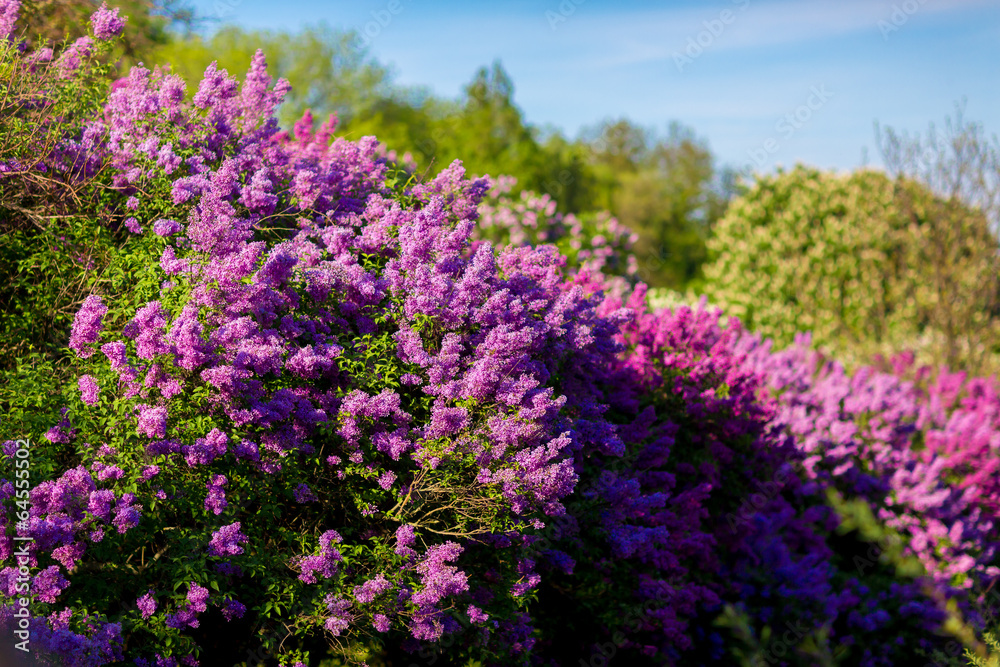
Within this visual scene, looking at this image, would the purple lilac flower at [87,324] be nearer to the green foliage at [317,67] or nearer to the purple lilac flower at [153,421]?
the purple lilac flower at [153,421]

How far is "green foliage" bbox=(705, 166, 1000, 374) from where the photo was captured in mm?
16969

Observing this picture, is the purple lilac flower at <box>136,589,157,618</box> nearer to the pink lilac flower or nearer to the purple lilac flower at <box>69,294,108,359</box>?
the pink lilac flower

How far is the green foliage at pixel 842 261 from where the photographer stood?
1697cm

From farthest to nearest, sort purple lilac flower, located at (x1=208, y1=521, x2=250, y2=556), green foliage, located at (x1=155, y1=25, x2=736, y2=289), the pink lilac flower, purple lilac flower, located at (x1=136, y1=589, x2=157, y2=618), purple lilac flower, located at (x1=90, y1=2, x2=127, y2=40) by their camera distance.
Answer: green foliage, located at (x1=155, y1=25, x2=736, y2=289)
purple lilac flower, located at (x1=90, y1=2, x2=127, y2=40)
the pink lilac flower
purple lilac flower, located at (x1=208, y1=521, x2=250, y2=556)
purple lilac flower, located at (x1=136, y1=589, x2=157, y2=618)

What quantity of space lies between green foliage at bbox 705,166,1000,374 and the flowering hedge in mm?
12175

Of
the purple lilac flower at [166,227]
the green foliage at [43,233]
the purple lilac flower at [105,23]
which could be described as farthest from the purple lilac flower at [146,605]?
the purple lilac flower at [105,23]

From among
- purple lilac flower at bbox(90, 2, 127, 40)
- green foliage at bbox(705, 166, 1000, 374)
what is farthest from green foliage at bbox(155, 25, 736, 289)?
purple lilac flower at bbox(90, 2, 127, 40)

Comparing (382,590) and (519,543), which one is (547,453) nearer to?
(519,543)

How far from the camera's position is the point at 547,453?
4828 mm

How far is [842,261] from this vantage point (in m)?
22.2

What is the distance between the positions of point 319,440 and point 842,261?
1990 cm

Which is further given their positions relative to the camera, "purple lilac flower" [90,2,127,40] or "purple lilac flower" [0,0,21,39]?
"purple lilac flower" [90,2,127,40]

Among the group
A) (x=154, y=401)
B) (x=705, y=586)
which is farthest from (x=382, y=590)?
(x=705, y=586)

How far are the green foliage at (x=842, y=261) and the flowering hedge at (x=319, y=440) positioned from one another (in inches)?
479
